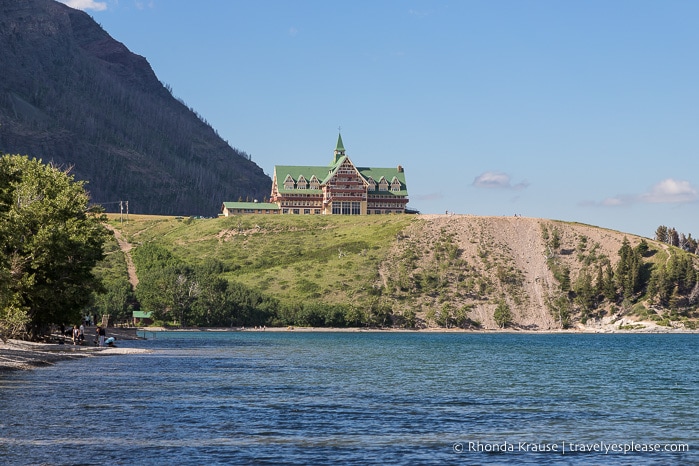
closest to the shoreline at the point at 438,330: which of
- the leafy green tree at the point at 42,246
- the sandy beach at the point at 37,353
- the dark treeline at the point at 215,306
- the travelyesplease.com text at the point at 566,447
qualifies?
the dark treeline at the point at 215,306

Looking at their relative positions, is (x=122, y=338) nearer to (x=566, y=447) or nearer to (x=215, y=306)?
(x=215, y=306)

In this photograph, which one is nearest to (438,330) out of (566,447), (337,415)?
(337,415)

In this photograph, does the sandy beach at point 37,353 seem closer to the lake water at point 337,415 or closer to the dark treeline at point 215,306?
the lake water at point 337,415

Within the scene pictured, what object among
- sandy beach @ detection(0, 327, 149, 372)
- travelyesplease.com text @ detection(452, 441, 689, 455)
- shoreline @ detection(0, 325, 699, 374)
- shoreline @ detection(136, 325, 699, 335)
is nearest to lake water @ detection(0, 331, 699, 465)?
travelyesplease.com text @ detection(452, 441, 689, 455)

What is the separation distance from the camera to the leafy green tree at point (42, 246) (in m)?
68.3

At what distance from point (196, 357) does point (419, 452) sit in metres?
54.2

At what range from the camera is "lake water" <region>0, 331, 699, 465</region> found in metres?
29.3

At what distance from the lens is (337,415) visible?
3925cm

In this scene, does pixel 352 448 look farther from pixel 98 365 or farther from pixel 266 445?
pixel 98 365

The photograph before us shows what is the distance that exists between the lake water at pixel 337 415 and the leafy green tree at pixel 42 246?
871 cm

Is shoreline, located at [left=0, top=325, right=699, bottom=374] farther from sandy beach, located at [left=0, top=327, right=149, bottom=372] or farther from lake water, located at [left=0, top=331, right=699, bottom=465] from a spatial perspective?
lake water, located at [left=0, top=331, right=699, bottom=465]

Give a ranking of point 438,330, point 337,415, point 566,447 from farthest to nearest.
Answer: point 438,330
point 337,415
point 566,447

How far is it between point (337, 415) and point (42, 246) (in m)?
42.1

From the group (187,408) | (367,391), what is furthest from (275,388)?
(187,408)
